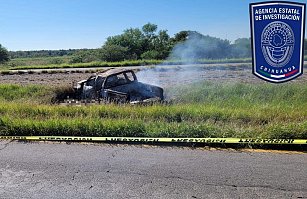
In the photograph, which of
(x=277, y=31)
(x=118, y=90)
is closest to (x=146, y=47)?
(x=118, y=90)

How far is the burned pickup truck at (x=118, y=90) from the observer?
1004 cm

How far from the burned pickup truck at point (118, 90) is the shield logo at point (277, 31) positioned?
3599 millimetres

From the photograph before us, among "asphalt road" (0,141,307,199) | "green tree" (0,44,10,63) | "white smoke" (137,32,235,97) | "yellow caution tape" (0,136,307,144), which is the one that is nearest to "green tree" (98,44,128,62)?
"white smoke" (137,32,235,97)

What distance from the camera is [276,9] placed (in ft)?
26.0

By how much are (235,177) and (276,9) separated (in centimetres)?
568

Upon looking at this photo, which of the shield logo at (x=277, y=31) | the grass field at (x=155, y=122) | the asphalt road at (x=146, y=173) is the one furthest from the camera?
the shield logo at (x=277, y=31)

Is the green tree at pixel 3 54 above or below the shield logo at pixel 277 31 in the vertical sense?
above

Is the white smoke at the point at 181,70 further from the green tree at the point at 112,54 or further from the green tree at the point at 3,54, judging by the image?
the green tree at the point at 3,54

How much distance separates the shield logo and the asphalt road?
4166mm

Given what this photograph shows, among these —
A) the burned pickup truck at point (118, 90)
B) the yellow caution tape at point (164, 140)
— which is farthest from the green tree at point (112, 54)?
the yellow caution tape at point (164, 140)

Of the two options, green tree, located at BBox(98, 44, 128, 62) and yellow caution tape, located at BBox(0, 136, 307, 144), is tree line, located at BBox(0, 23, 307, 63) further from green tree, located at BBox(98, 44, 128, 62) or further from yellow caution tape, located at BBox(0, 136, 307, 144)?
yellow caution tape, located at BBox(0, 136, 307, 144)

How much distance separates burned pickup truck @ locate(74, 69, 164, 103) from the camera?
10039mm

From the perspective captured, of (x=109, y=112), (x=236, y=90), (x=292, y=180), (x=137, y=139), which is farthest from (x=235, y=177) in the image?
(x=236, y=90)

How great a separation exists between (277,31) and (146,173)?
5717mm
